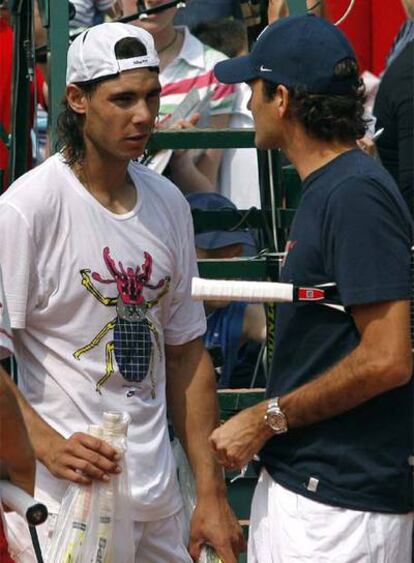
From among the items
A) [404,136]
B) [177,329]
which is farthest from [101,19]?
[177,329]

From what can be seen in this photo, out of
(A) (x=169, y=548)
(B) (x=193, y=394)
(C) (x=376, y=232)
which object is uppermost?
(C) (x=376, y=232)

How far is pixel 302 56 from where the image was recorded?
4004mm

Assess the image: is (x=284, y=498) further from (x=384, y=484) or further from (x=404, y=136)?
(x=404, y=136)

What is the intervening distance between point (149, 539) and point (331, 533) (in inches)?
32.1

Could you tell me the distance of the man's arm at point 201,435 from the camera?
442cm

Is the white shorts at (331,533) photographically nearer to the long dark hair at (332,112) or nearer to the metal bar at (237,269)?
the long dark hair at (332,112)

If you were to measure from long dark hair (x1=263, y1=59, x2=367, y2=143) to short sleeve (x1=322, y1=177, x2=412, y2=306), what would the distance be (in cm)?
25

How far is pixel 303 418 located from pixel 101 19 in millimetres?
5093

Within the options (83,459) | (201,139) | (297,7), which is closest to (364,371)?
(83,459)

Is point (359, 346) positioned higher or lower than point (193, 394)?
higher

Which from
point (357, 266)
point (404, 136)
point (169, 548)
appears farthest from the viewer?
point (404, 136)

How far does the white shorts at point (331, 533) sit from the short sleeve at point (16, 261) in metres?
0.86

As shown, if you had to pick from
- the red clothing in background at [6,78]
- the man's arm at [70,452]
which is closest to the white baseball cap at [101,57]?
the man's arm at [70,452]

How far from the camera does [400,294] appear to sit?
3688 mm
